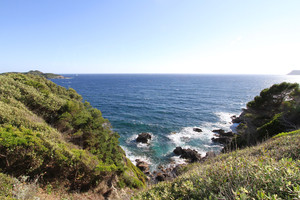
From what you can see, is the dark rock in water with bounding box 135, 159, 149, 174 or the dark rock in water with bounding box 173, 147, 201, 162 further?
the dark rock in water with bounding box 173, 147, 201, 162

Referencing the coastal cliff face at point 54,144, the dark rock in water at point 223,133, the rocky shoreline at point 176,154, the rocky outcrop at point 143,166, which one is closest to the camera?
the coastal cliff face at point 54,144

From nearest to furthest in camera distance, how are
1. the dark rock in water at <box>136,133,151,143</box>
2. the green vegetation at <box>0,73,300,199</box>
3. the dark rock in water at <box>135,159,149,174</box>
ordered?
the green vegetation at <box>0,73,300,199</box>
the dark rock in water at <box>135,159,149,174</box>
the dark rock in water at <box>136,133,151,143</box>

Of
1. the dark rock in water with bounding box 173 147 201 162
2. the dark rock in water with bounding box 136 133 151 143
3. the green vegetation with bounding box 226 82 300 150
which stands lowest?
the dark rock in water with bounding box 173 147 201 162

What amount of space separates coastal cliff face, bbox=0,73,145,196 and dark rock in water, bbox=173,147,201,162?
39.0 feet

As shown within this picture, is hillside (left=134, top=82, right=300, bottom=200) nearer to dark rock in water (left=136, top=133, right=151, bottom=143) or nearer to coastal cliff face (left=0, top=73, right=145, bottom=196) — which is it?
coastal cliff face (left=0, top=73, right=145, bottom=196)

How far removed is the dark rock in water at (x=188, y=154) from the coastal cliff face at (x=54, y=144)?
11879mm

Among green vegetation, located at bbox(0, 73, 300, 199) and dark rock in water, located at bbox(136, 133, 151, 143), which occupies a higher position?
green vegetation, located at bbox(0, 73, 300, 199)

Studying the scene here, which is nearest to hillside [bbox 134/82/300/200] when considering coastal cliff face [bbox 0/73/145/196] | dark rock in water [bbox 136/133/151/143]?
coastal cliff face [bbox 0/73/145/196]

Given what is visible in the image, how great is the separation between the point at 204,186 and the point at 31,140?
30.8 feet

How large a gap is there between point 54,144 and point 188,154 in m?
20.2

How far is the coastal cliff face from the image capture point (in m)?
7.08

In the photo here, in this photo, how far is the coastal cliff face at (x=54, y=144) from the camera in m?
7.08

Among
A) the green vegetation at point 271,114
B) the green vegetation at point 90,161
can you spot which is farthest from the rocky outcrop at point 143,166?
the green vegetation at point 271,114

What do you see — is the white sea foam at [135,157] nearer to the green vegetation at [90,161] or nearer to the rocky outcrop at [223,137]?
the green vegetation at [90,161]
